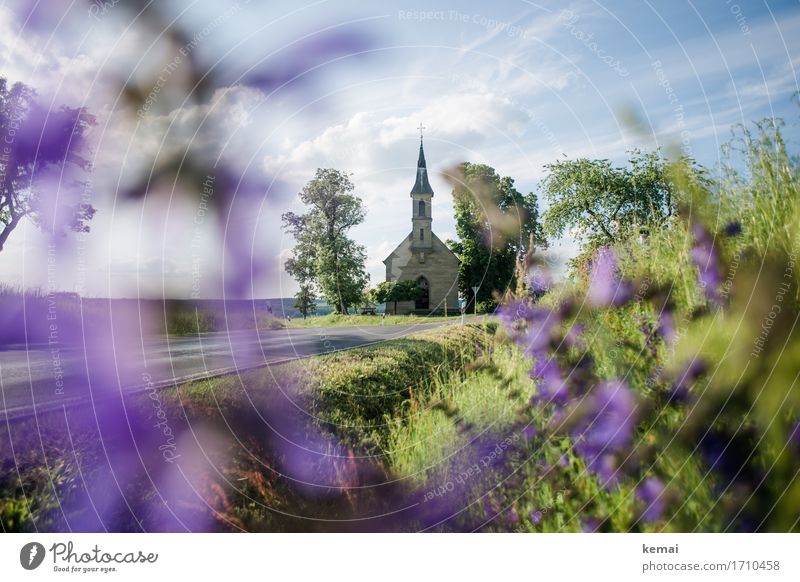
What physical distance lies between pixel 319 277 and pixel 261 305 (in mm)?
447

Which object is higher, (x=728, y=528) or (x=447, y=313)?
(x=447, y=313)

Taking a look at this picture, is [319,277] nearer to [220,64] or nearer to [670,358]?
[220,64]

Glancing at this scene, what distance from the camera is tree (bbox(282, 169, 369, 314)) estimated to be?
3.14m

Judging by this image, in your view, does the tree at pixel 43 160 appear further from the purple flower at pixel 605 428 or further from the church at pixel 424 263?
the purple flower at pixel 605 428

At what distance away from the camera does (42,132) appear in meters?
2.94

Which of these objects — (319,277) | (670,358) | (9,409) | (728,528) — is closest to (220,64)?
(319,277)

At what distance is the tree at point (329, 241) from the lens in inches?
124

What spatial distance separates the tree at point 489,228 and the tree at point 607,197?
195mm

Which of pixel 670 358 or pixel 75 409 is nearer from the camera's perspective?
pixel 670 358
